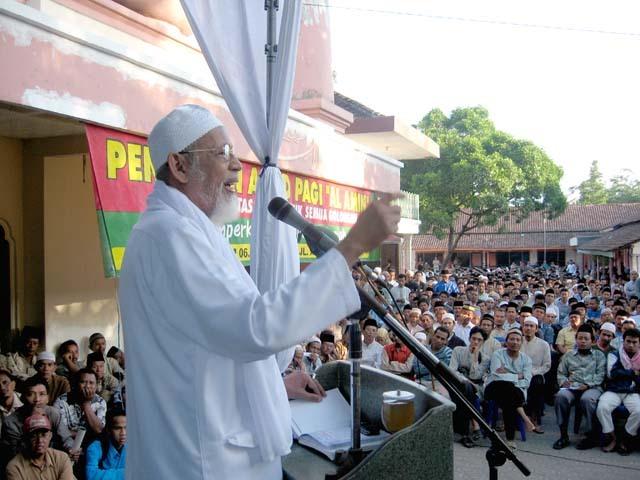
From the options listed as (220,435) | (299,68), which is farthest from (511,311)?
(220,435)

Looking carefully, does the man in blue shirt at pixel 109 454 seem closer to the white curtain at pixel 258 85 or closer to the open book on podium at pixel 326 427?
the white curtain at pixel 258 85

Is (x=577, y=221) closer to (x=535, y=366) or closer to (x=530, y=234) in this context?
(x=530, y=234)

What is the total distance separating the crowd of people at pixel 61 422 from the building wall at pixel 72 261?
0.90 meters

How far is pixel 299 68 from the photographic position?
11734 millimetres

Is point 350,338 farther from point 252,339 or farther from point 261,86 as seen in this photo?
point 261,86

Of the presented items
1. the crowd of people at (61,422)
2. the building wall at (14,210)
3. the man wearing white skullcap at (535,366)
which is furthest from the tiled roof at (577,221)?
the crowd of people at (61,422)

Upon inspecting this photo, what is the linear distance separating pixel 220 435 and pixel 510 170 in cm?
3008

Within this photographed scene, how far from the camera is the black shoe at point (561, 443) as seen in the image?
23.1 feet

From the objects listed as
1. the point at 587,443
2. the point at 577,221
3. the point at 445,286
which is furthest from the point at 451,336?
the point at 577,221

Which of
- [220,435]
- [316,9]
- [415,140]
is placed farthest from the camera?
[415,140]

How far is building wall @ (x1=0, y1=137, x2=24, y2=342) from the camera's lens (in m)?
7.43

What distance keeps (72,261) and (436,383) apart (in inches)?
182

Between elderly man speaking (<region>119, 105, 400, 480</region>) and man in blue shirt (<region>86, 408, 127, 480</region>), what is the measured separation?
11.1ft

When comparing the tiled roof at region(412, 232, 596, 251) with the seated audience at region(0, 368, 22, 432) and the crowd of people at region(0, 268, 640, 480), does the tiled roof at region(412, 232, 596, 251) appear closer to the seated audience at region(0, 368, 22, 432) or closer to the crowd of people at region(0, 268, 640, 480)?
the crowd of people at region(0, 268, 640, 480)
